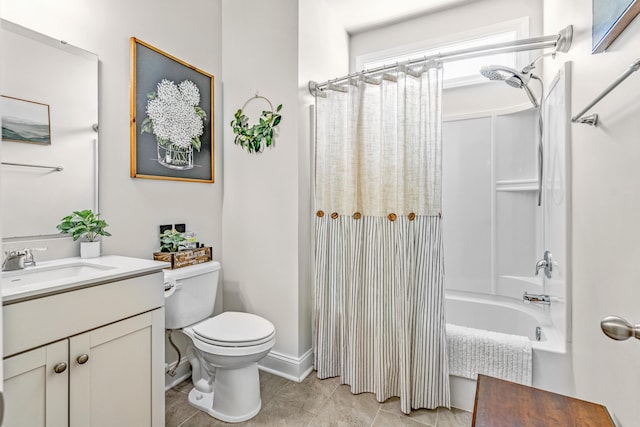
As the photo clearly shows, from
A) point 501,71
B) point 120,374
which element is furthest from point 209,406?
point 501,71

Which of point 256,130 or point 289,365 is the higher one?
point 256,130

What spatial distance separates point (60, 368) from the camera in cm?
120

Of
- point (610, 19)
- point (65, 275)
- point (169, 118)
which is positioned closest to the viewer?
point (610, 19)

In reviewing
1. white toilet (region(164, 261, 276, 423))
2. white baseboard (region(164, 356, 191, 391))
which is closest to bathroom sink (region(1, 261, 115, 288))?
white toilet (region(164, 261, 276, 423))

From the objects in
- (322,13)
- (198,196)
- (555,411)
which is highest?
(322,13)

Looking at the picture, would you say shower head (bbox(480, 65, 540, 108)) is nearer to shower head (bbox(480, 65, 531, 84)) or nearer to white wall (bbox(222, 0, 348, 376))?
shower head (bbox(480, 65, 531, 84))

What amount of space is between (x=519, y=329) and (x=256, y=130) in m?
2.33

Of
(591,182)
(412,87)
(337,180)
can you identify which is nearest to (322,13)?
(412,87)

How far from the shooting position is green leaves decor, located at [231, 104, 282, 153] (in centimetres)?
232

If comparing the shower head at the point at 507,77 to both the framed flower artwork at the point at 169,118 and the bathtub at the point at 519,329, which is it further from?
the framed flower artwork at the point at 169,118

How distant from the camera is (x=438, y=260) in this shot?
1902 millimetres

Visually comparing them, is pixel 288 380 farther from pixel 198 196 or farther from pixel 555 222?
pixel 555 222

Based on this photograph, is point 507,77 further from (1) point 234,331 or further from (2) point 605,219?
(1) point 234,331

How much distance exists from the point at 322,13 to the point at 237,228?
1.73 meters
